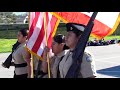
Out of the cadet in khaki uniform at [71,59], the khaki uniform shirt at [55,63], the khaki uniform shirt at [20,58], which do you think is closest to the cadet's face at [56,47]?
the khaki uniform shirt at [55,63]

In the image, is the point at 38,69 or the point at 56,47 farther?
the point at 38,69

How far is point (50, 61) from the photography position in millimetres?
3752

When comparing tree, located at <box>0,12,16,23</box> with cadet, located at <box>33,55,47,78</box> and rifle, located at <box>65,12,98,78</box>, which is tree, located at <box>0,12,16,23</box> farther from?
rifle, located at <box>65,12,98,78</box>

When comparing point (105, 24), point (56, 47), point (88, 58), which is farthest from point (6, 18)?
point (88, 58)

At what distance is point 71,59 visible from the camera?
302 cm

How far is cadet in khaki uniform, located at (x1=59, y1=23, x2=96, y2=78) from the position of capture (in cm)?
290

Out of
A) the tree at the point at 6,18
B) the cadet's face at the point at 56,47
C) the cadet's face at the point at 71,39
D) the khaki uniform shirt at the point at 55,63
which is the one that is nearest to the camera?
the cadet's face at the point at 71,39

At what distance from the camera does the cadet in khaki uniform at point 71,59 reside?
2.90 meters

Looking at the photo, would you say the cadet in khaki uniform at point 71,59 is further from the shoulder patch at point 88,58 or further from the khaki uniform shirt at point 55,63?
the khaki uniform shirt at point 55,63

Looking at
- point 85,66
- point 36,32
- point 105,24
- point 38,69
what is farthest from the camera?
point 38,69

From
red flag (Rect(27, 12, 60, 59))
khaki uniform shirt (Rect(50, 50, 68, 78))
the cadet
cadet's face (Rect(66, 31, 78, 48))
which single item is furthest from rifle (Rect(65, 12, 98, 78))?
the cadet

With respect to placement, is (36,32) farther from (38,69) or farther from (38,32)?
(38,69)
